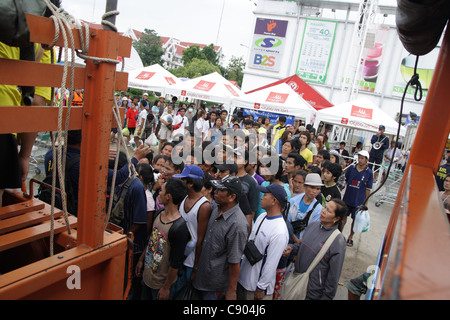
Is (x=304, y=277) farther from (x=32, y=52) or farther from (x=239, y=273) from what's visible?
(x=32, y=52)

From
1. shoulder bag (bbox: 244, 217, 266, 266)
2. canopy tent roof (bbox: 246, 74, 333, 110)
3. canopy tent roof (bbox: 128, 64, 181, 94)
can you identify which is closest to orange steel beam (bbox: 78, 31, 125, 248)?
shoulder bag (bbox: 244, 217, 266, 266)

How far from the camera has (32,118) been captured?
1.29 meters

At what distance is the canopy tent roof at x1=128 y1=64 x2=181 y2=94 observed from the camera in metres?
12.5

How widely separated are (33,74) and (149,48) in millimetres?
59535

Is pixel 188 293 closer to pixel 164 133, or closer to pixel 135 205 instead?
pixel 135 205

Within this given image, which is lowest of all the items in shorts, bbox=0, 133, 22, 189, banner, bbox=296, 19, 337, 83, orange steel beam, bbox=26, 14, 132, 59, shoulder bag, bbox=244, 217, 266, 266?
shoulder bag, bbox=244, 217, 266, 266

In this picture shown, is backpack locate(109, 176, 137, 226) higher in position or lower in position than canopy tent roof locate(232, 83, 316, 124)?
lower

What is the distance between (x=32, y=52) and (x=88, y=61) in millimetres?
415

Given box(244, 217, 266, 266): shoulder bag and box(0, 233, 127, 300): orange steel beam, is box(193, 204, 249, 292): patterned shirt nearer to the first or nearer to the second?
box(244, 217, 266, 266): shoulder bag

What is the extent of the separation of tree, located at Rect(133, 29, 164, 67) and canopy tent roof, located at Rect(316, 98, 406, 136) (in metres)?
48.7

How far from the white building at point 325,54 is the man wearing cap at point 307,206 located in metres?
24.5

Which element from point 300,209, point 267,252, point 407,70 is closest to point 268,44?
point 407,70

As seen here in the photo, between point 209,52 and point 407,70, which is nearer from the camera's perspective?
point 407,70
